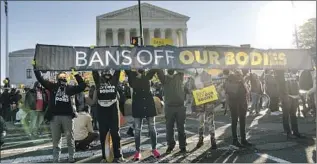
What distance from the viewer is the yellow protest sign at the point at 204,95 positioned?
8.33 metres

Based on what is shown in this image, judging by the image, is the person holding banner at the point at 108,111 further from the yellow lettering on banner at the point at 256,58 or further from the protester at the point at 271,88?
the protester at the point at 271,88

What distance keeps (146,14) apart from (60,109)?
79.3 m

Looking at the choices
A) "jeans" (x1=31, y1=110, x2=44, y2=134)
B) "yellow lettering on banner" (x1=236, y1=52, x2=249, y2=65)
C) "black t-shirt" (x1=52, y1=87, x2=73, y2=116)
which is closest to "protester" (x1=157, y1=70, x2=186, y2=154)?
"yellow lettering on banner" (x1=236, y1=52, x2=249, y2=65)

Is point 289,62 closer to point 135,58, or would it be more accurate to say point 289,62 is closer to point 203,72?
point 203,72

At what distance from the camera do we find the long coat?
288 inches

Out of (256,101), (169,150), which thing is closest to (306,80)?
(169,150)

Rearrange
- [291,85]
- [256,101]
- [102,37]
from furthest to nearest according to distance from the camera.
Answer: [102,37], [256,101], [291,85]

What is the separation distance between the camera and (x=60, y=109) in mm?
6805

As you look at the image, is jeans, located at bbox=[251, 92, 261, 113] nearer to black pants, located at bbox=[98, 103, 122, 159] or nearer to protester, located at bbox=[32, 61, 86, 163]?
black pants, located at bbox=[98, 103, 122, 159]

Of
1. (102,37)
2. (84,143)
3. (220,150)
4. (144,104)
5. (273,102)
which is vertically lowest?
(220,150)

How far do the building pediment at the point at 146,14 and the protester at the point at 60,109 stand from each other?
7790cm

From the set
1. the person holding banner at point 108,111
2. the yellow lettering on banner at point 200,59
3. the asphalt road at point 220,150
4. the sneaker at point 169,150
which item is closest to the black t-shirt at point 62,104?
the person holding banner at point 108,111

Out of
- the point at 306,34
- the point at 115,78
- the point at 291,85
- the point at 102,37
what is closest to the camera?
the point at 115,78

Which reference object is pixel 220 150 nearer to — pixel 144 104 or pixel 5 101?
pixel 144 104
